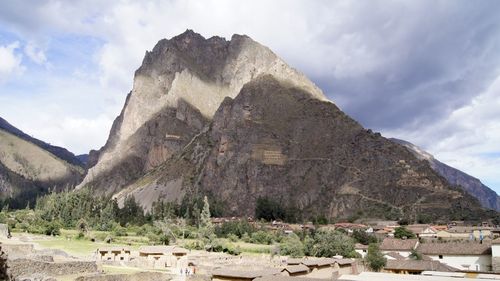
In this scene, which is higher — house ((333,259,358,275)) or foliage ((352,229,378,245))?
foliage ((352,229,378,245))

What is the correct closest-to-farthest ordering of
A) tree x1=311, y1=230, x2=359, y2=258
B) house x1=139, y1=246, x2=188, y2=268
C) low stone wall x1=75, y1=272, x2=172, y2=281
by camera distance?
low stone wall x1=75, y1=272, x2=172, y2=281 < house x1=139, y1=246, x2=188, y2=268 < tree x1=311, y1=230, x2=359, y2=258

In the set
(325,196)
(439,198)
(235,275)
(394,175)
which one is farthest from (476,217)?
(235,275)

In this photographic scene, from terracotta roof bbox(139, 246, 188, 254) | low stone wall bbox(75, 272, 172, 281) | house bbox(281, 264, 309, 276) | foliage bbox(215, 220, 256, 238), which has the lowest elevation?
house bbox(281, 264, 309, 276)

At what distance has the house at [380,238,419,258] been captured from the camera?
71562 mm

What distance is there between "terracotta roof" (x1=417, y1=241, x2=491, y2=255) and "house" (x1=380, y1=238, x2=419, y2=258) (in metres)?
1.20

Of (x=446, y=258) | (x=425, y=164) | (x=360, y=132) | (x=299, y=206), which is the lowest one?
(x=446, y=258)

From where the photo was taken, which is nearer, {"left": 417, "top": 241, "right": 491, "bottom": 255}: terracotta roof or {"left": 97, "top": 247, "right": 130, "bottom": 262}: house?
{"left": 417, "top": 241, "right": 491, "bottom": 255}: terracotta roof

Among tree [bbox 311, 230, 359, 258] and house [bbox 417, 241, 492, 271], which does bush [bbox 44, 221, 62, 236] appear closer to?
tree [bbox 311, 230, 359, 258]

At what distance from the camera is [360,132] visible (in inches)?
7672

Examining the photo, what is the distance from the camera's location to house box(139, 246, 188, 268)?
6188cm

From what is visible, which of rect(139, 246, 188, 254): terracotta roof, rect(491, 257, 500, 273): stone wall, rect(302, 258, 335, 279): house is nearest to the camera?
rect(302, 258, 335, 279): house

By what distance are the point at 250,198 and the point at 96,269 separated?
153196 mm

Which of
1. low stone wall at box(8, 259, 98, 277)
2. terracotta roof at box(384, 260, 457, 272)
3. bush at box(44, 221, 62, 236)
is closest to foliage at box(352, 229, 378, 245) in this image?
terracotta roof at box(384, 260, 457, 272)

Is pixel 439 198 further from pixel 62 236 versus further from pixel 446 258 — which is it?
pixel 62 236
